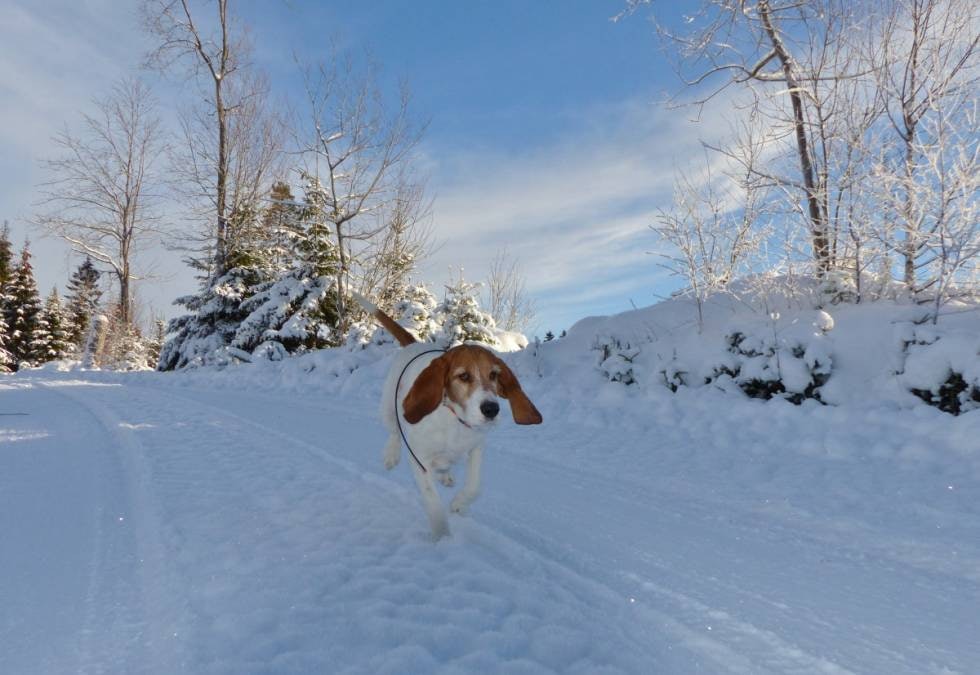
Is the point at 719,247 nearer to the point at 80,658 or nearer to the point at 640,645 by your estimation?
the point at 640,645

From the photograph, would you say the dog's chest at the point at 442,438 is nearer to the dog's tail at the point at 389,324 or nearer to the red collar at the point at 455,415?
the red collar at the point at 455,415

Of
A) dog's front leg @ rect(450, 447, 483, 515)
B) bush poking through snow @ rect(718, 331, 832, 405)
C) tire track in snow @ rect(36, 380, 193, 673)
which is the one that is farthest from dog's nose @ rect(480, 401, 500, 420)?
bush poking through snow @ rect(718, 331, 832, 405)

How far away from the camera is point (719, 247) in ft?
28.9

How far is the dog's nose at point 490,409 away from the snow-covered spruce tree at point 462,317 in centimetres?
1311

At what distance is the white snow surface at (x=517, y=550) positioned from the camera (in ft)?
6.59

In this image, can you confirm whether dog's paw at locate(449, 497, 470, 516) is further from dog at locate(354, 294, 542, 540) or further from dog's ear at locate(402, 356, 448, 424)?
dog's ear at locate(402, 356, 448, 424)

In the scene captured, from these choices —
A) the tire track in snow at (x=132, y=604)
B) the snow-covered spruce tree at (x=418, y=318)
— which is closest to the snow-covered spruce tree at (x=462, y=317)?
the snow-covered spruce tree at (x=418, y=318)

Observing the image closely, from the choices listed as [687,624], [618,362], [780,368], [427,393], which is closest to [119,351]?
[618,362]

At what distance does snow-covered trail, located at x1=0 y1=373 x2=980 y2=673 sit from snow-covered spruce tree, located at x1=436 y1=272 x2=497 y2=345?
10.9 m

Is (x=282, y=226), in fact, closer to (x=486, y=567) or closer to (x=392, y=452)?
(x=392, y=452)

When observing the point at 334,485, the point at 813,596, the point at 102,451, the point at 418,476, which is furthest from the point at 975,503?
the point at 102,451

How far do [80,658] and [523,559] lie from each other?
5.82ft

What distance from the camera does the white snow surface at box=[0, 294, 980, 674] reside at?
201 cm

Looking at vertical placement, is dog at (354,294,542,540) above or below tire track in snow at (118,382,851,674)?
above
